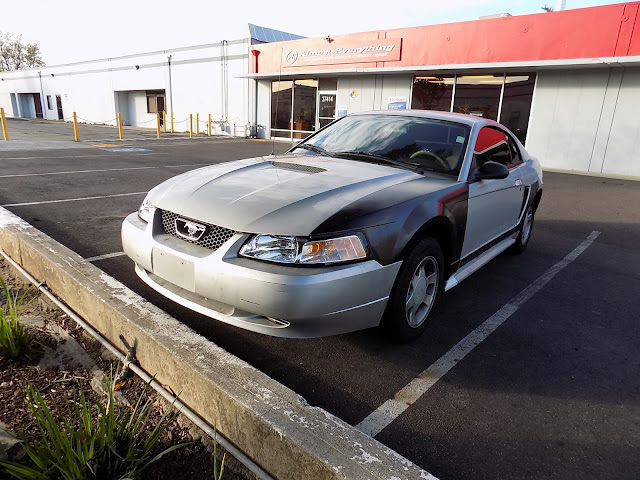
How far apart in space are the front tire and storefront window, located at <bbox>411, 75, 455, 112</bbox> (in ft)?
49.0

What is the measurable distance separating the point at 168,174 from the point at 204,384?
28.0 feet

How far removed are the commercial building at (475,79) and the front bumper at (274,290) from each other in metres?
5.38

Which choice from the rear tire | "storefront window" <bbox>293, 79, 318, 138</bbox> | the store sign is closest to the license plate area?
the rear tire

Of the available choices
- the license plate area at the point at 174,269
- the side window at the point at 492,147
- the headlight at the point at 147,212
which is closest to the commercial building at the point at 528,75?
the side window at the point at 492,147

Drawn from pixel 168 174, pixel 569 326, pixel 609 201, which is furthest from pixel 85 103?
Answer: pixel 569 326

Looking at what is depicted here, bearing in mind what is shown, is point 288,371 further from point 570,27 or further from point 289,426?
point 570,27

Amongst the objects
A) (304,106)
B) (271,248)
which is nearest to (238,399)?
(271,248)

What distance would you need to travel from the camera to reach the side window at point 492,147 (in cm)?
379

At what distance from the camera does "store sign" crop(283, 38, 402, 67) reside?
17.6 metres

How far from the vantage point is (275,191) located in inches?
107

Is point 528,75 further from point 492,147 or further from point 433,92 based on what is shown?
point 492,147

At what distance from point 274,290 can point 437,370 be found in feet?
4.06

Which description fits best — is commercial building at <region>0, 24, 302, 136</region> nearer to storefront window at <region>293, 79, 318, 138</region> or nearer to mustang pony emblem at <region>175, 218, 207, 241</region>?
storefront window at <region>293, 79, 318, 138</region>

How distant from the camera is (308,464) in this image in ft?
5.40
